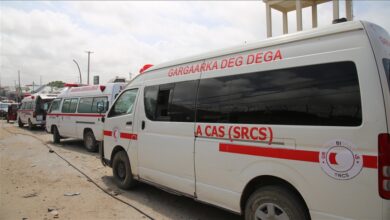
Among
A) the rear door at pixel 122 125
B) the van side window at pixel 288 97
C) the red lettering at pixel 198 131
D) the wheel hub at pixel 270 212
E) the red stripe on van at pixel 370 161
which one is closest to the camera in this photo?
the red stripe on van at pixel 370 161

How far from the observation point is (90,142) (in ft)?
38.1

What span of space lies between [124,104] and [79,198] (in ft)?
6.51

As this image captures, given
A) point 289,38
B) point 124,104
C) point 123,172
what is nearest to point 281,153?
point 289,38

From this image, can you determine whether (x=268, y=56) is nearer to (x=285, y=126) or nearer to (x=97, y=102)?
(x=285, y=126)

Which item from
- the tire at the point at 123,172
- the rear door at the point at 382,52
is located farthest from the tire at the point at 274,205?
the tire at the point at 123,172

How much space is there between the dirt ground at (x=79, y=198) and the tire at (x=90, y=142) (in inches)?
83.8

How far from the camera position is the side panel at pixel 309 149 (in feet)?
9.36

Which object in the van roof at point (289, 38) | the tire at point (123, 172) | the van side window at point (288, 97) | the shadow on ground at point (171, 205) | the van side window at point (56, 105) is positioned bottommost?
the shadow on ground at point (171, 205)

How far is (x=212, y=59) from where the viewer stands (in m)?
4.57

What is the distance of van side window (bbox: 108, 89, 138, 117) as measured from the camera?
6.29 m

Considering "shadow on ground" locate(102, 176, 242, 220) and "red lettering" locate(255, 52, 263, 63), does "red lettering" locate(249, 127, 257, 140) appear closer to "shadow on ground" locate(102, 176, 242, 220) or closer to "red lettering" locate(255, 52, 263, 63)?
"red lettering" locate(255, 52, 263, 63)

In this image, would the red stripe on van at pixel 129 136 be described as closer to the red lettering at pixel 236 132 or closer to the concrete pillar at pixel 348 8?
the red lettering at pixel 236 132

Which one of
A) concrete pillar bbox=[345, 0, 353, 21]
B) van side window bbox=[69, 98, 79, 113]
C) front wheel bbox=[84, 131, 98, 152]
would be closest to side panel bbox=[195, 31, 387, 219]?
front wheel bbox=[84, 131, 98, 152]

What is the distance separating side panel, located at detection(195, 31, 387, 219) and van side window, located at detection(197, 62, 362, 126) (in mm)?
64
